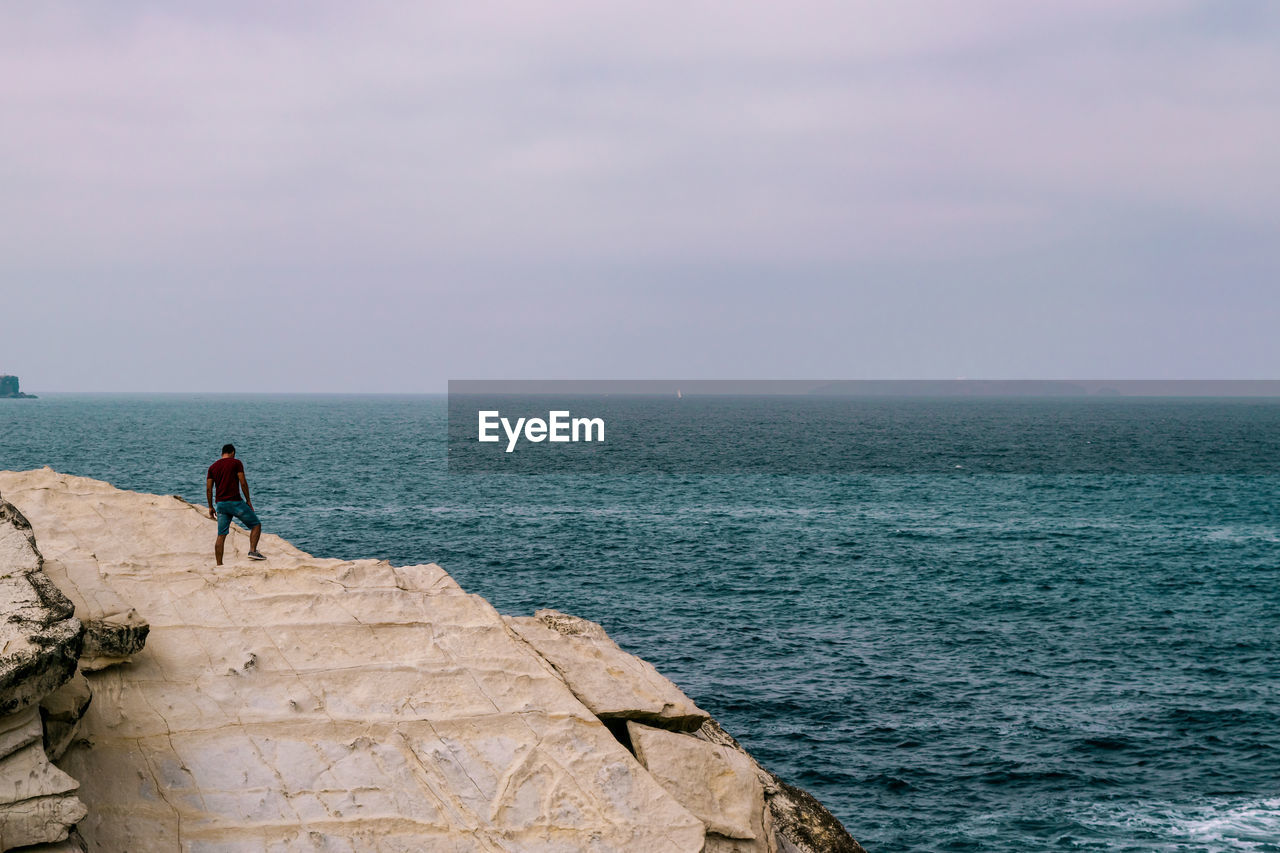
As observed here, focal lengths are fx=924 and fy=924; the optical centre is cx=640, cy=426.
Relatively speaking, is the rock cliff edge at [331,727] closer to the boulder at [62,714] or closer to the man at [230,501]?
the boulder at [62,714]

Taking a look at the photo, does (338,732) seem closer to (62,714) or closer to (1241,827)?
(62,714)

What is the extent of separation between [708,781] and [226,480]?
10.8 meters

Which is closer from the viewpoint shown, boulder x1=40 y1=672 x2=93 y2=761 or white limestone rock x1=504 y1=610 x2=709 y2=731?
boulder x1=40 y1=672 x2=93 y2=761

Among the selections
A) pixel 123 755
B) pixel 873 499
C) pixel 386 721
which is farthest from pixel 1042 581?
pixel 123 755

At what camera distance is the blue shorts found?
18.0 meters

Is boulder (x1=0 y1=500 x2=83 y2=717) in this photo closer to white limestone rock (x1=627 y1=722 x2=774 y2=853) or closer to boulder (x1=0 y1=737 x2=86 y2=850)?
boulder (x1=0 y1=737 x2=86 y2=850)

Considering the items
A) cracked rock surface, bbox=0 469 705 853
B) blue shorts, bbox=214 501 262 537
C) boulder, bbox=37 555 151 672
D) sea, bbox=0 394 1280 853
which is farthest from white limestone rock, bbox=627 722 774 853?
blue shorts, bbox=214 501 262 537

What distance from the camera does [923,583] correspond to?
45.2 m

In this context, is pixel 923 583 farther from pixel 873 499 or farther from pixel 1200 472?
pixel 1200 472

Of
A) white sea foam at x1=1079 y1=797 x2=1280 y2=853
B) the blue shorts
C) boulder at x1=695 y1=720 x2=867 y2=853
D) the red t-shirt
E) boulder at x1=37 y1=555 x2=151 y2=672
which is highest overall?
the red t-shirt

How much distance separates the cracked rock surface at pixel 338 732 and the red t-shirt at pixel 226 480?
1955 mm

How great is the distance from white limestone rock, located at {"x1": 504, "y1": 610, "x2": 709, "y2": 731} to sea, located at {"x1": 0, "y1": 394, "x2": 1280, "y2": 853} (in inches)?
Answer: 335

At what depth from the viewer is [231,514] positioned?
18125mm

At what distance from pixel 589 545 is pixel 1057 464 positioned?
7260 centimetres
